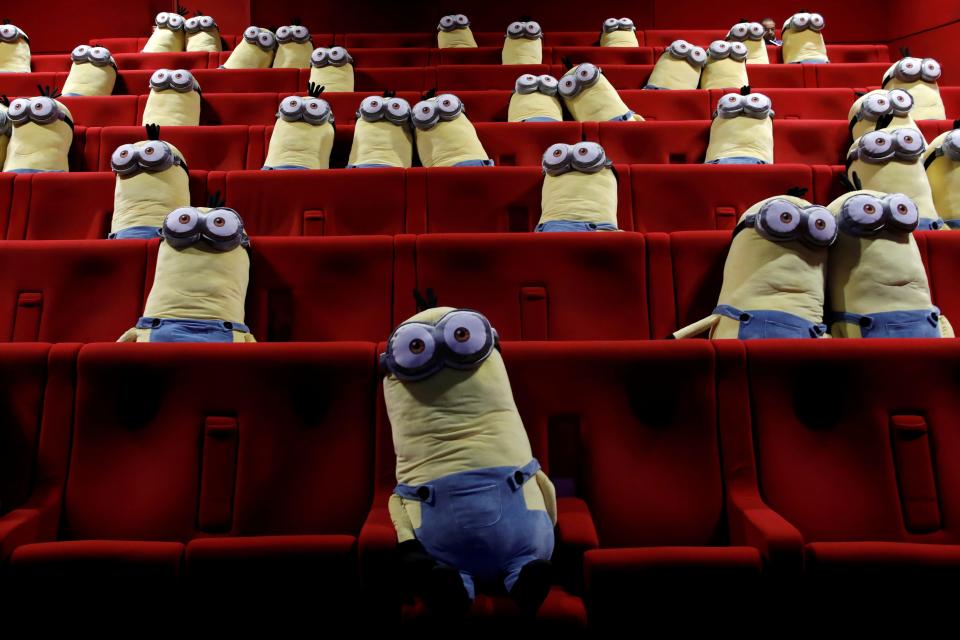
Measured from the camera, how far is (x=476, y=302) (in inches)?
21.7

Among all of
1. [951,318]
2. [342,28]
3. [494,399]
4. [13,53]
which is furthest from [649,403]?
[342,28]

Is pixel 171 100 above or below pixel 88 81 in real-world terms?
below

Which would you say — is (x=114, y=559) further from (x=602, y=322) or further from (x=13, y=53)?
(x=13, y=53)

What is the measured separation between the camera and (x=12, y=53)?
125cm

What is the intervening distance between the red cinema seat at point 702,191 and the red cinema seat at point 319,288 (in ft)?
0.95

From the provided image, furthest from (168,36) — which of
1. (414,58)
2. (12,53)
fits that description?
(414,58)

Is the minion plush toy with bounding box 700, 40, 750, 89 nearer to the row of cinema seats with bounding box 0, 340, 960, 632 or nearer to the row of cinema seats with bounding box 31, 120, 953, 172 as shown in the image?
the row of cinema seats with bounding box 31, 120, 953, 172

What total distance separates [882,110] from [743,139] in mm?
153

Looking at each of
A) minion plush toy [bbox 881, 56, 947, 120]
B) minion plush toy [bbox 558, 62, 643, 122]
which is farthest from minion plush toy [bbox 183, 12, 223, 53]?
minion plush toy [bbox 881, 56, 947, 120]

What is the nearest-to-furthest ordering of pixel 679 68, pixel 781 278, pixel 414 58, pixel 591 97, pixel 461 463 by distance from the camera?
pixel 461 463 → pixel 781 278 → pixel 591 97 → pixel 679 68 → pixel 414 58

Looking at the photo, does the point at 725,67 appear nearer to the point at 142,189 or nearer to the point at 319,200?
the point at 319,200

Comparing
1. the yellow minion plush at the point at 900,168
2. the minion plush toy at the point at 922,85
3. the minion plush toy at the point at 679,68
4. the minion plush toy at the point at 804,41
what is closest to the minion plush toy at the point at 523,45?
the minion plush toy at the point at 679,68

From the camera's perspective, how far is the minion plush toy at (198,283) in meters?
0.50

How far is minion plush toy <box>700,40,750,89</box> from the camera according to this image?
106 cm
